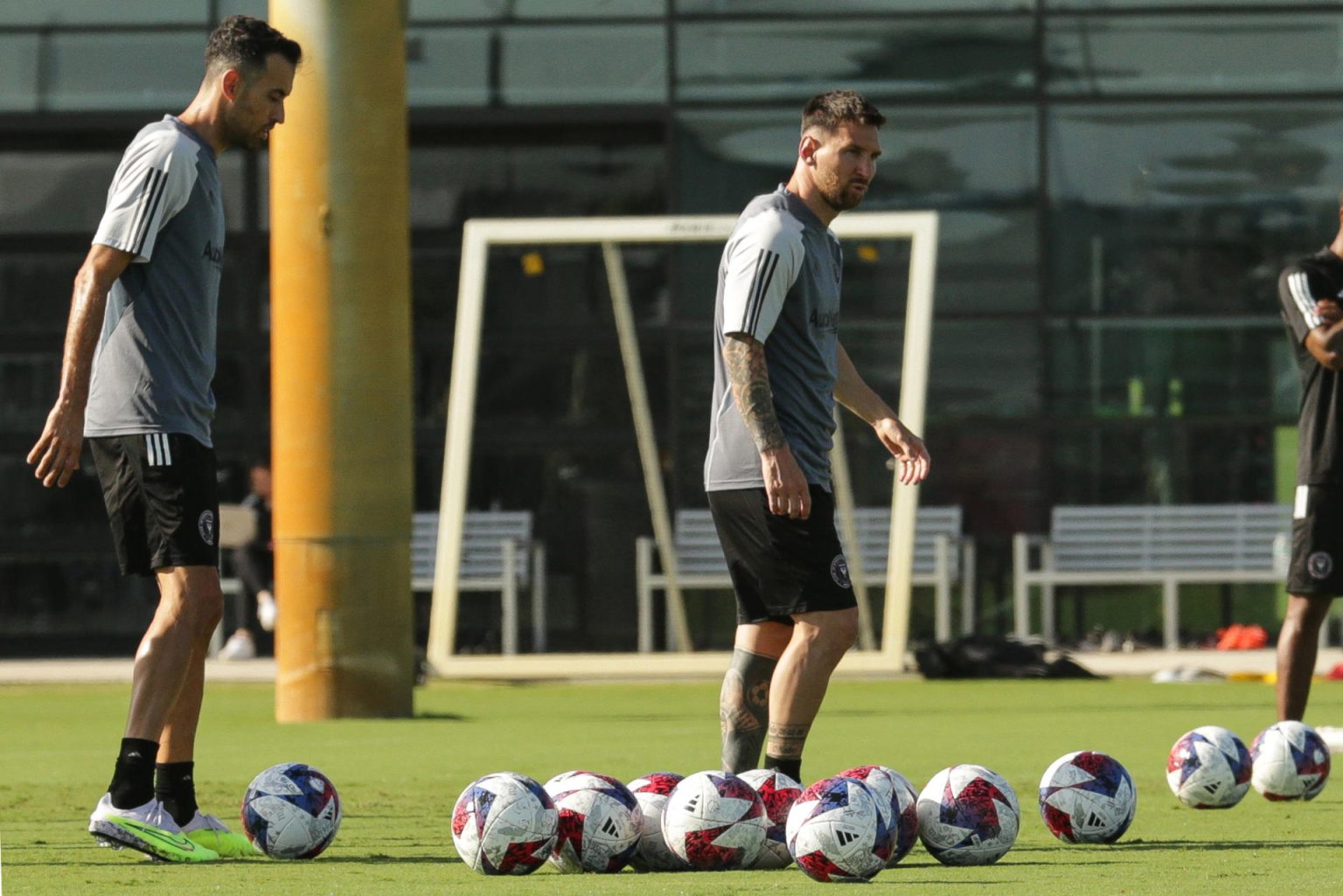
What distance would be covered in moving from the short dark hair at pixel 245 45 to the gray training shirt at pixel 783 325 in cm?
140

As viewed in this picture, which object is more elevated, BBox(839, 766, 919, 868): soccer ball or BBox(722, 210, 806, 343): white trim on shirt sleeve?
BBox(722, 210, 806, 343): white trim on shirt sleeve

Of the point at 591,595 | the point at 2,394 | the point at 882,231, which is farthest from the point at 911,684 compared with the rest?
the point at 2,394

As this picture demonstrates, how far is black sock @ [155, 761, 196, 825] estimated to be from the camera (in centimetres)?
650

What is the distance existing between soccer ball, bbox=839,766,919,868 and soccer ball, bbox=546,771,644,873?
0.56m

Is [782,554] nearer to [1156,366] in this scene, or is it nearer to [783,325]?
[783,325]

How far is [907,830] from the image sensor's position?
19.4 ft

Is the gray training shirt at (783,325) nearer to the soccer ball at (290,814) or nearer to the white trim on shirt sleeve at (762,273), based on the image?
the white trim on shirt sleeve at (762,273)

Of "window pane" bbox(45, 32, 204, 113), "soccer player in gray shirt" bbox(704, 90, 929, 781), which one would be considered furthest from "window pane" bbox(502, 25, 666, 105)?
"soccer player in gray shirt" bbox(704, 90, 929, 781)

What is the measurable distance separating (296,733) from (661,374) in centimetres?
798

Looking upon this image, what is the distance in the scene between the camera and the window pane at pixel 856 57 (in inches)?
733

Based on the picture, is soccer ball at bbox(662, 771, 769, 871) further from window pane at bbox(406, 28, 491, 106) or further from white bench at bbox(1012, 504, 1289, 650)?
window pane at bbox(406, 28, 491, 106)

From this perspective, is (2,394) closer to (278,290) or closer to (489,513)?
(489,513)

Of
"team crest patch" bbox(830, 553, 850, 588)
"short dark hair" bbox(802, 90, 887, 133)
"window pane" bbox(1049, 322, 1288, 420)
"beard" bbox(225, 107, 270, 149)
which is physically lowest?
"team crest patch" bbox(830, 553, 850, 588)

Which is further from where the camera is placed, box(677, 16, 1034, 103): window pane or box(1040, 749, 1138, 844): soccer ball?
box(677, 16, 1034, 103): window pane
